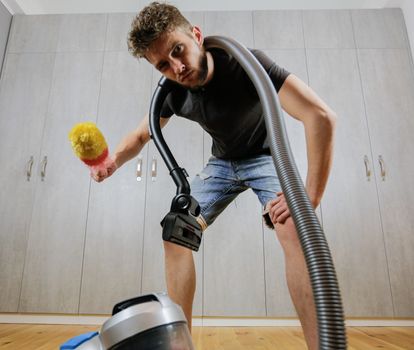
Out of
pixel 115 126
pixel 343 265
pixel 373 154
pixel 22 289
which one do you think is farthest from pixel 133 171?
pixel 373 154

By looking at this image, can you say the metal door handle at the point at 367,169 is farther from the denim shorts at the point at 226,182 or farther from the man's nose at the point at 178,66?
the man's nose at the point at 178,66

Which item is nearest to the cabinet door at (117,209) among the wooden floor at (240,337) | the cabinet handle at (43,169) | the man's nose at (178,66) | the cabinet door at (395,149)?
the wooden floor at (240,337)

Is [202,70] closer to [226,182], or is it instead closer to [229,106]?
[229,106]

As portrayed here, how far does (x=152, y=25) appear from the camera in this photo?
0.90m

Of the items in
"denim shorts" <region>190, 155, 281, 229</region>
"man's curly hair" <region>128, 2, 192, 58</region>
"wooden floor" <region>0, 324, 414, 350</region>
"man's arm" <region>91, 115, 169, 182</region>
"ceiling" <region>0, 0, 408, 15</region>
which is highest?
"ceiling" <region>0, 0, 408, 15</region>

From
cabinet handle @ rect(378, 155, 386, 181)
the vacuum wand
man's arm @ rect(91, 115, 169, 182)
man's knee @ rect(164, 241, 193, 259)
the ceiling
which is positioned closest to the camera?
the vacuum wand

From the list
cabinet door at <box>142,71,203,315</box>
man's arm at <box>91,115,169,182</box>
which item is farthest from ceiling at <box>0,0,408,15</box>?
man's arm at <box>91,115,169,182</box>

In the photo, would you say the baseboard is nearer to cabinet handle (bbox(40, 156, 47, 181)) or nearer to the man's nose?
cabinet handle (bbox(40, 156, 47, 181))

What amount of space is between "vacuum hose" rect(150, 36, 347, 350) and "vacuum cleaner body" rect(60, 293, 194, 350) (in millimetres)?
212

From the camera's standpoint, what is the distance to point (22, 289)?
221 centimetres

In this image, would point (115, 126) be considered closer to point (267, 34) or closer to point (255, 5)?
point (267, 34)

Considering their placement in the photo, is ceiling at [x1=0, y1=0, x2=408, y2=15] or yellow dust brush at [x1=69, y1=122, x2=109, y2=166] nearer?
yellow dust brush at [x1=69, y1=122, x2=109, y2=166]

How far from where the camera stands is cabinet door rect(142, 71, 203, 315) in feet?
7.30

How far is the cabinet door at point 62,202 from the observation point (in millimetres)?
2213
